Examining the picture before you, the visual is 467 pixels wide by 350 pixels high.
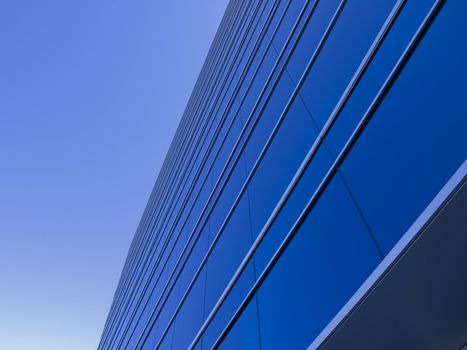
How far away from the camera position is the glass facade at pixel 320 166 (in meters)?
3.60

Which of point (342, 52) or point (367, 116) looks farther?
Answer: point (342, 52)

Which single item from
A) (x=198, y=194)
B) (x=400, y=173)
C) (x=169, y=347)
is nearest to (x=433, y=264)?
(x=400, y=173)

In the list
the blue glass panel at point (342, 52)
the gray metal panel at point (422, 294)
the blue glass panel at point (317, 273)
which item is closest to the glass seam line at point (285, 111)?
the blue glass panel at point (342, 52)

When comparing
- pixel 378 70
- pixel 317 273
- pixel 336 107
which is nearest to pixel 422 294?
pixel 317 273

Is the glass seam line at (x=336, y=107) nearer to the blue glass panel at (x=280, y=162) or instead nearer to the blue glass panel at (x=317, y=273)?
the blue glass panel at (x=280, y=162)

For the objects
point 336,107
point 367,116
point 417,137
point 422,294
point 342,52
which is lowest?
point 422,294

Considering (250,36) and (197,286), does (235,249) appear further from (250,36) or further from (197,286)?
(250,36)

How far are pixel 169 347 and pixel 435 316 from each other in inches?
303

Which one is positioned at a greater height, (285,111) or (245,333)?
(285,111)

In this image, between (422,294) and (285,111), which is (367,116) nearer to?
(422,294)

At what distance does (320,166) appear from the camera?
5.16 m

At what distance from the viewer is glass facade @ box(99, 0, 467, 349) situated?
3.60 meters

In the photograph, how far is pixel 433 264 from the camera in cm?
290

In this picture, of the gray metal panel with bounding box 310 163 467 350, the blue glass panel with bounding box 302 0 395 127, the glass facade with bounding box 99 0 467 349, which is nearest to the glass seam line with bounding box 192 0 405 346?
the glass facade with bounding box 99 0 467 349
